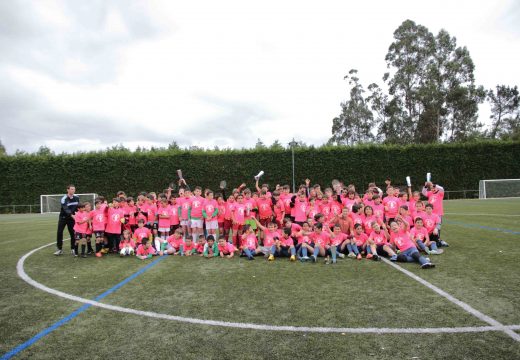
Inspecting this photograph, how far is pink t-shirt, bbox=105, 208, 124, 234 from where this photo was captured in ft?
31.3

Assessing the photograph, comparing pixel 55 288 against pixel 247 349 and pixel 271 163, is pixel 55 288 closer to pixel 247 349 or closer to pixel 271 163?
pixel 247 349

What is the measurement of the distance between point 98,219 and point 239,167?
17754 millimetres

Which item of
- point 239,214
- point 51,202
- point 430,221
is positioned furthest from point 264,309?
point 51,202

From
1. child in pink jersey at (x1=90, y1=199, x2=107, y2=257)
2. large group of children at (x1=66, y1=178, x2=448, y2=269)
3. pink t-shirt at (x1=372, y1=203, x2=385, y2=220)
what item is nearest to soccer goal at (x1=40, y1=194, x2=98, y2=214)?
large group of children at (x1=66, y1=178, x2=448, y2=269)

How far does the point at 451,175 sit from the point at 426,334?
28627 mm

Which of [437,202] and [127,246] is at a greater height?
[437,202]

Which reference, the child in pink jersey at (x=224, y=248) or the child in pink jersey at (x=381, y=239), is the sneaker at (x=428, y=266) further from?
the child in pink jersey at (x=224, y=248)

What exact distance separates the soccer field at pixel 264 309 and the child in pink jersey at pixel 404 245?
0.29 metres

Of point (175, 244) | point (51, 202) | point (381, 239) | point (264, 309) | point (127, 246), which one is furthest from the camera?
point (51, 202)

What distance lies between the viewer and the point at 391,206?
988 cm

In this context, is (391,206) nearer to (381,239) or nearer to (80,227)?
(381,239)

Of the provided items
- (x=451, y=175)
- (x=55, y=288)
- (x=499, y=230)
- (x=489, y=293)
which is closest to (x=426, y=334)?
(x=489, y=293)

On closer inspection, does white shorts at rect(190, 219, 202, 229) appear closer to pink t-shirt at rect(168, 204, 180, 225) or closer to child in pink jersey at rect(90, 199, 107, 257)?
pink t-shirt at rect(168, 204, 180, 225)

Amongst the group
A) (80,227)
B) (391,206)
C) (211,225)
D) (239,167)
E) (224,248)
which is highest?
(239,167)
